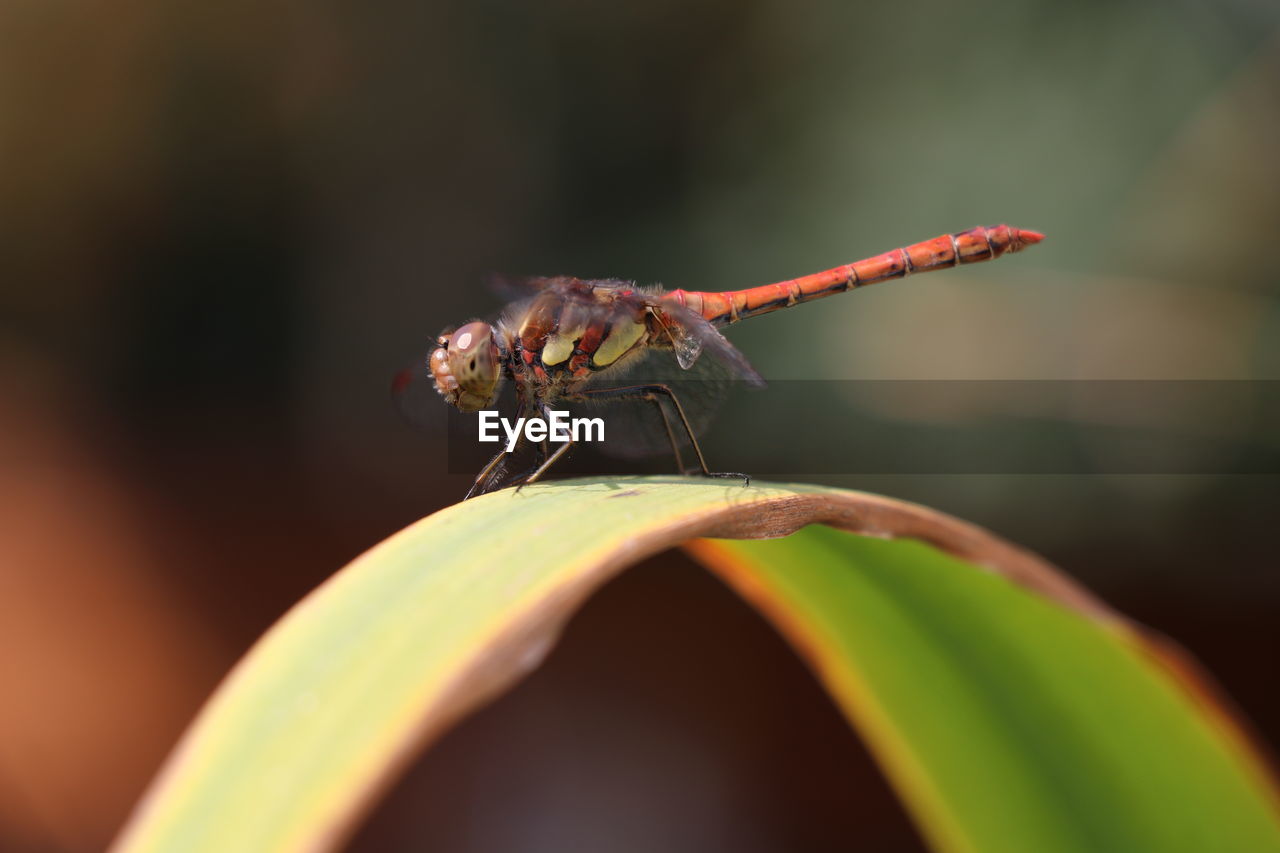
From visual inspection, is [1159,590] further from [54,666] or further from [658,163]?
[54,666]

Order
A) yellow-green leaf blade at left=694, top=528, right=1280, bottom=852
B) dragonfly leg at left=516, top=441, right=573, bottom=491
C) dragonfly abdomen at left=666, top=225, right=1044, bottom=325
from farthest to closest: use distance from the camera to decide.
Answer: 1. dragonfly abdomen at left=666, top=225, right=1044, bottom=325
2. dragonfly leg at left=516, top=441, right=573, bottom=491
3. yellow-green leaf blade at left=694, top=528, right=1280, bottom=852

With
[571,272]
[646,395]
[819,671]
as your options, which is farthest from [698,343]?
[571,272]

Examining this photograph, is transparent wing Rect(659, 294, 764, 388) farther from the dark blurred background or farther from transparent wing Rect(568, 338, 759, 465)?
the dark blurred background

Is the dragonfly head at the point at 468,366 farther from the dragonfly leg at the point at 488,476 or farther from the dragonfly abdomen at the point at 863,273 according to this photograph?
the dragonfly abdomen at the point at 863,273

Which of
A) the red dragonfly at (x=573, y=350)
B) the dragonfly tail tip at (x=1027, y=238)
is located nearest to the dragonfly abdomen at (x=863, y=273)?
the dragonfly tail tip at (x=1027, y=238)

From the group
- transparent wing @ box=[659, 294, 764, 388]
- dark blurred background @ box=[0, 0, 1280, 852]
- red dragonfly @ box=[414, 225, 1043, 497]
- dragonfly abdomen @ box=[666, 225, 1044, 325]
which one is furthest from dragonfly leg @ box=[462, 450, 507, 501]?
dark blurred background @ box=[0, 0, 1280, 852]

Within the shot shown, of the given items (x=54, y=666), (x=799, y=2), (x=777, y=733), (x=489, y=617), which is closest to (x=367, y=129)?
(x=799, y=2)
